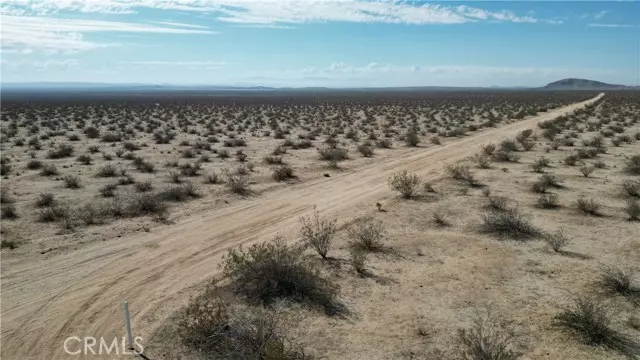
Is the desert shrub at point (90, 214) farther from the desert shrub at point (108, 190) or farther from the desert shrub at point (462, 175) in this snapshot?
the desert shrub at point (462, 175)

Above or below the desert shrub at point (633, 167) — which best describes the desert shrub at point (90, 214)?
below

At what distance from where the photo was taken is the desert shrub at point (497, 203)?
11945 millimetres

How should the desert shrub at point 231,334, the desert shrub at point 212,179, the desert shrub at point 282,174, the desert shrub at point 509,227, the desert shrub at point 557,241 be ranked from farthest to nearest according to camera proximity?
the desert shrub at point 282,174
the desert shrub at point 212,179
the desert shrub at point 509,227
the desert shrub at point 557,241
the desert shrub at point 231,334

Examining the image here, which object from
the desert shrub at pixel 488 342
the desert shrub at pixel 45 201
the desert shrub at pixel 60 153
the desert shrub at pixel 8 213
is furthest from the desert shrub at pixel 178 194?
the desert shrub at pixel 60 153

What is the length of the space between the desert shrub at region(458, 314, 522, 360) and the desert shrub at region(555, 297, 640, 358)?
896 millimetres

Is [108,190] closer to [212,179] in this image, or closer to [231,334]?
[212,179]

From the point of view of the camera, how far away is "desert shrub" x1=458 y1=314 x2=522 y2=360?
5.29 meters

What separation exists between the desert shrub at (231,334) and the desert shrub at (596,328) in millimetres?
3843

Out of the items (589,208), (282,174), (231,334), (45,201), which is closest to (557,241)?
(589,208)

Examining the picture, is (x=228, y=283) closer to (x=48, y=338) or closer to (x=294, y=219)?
(x=48, y=338)

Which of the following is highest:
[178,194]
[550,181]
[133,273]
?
[550,181]

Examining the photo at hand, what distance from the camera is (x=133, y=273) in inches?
319

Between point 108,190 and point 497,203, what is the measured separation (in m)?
12.0

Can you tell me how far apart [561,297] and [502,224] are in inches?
126
